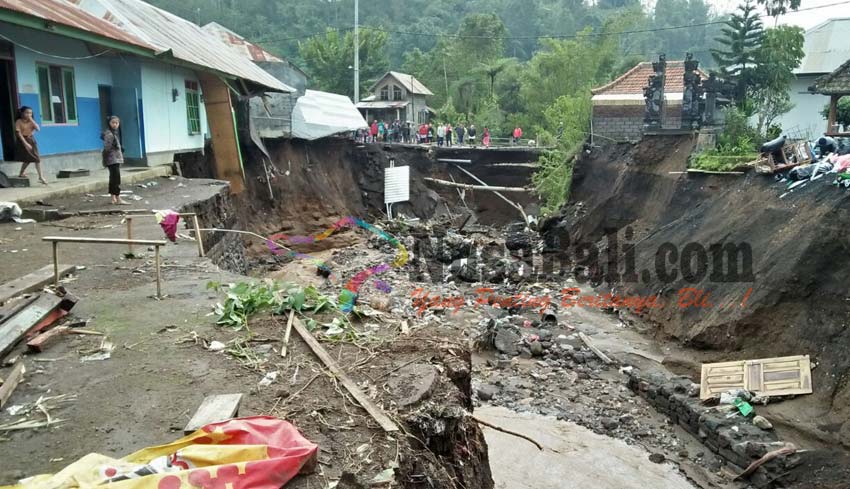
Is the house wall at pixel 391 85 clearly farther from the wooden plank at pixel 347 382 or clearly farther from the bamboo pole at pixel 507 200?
the wooden plank at pixel 347 382

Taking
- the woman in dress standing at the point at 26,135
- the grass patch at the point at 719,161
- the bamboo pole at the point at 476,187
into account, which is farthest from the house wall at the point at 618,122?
the woman in dress standing at the point at 26,135

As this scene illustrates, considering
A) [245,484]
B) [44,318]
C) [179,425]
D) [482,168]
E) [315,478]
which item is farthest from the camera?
[482,168]

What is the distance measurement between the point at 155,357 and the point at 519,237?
59.5 feet

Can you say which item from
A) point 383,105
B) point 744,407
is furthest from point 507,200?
point 744,407

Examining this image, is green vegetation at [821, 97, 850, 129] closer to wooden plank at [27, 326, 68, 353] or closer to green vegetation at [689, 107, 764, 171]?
green vegetation at [689, 107, 764, 171]

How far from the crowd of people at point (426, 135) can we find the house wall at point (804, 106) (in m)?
12.4

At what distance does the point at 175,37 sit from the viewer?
1722 cm

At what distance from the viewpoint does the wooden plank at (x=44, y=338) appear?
16.2 ft

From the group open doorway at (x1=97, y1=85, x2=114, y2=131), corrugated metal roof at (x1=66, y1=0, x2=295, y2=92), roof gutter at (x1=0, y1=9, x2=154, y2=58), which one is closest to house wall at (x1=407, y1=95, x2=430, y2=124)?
corrugated metal roof at (x1=66, y1=0, x2=295, y2=92)

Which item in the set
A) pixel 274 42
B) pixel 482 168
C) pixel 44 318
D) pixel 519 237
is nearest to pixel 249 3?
pixel 274 42

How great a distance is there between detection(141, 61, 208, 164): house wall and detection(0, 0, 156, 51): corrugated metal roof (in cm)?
171

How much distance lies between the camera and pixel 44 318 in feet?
17.4

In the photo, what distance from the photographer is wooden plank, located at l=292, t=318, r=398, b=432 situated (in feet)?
13.6

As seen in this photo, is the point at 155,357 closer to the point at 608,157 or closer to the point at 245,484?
the point at 245,484
